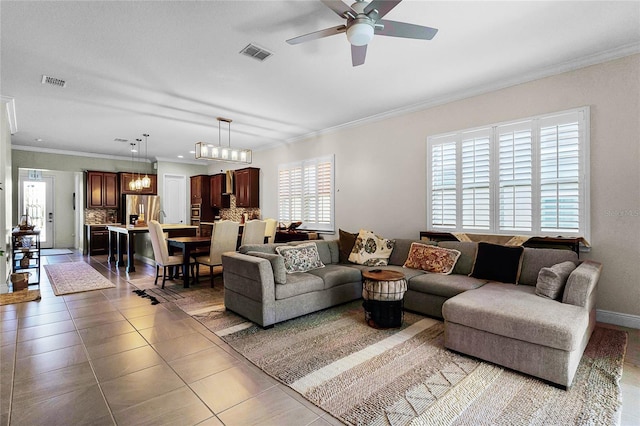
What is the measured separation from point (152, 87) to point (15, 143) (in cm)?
587

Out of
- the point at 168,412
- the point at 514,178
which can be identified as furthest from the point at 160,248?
the point at 514,178

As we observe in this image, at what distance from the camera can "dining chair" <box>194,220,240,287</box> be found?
4906 mm

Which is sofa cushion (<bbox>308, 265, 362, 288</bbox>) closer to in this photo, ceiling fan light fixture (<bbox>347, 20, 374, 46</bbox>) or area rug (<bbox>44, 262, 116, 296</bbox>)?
ceiling fan light fixture (<bbox>347, 20, 374, 46</bbox>)

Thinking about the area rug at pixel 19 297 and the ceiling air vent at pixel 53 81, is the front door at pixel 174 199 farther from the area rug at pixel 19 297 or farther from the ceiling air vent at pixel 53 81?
the ceiling air vent at pixel 53 81

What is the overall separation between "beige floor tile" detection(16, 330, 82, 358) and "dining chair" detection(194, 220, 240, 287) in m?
2.06

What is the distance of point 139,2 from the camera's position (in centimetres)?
240

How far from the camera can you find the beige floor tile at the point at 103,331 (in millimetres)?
2974

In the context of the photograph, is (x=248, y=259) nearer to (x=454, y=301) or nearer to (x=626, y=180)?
(x=454, y=301)

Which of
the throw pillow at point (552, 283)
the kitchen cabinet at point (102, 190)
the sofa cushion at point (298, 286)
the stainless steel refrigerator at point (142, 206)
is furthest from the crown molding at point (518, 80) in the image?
the kitchen cabinet at point (102, 190)

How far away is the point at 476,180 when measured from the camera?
4.23 metres

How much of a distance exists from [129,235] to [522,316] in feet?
21.1

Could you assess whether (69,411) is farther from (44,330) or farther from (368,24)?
(368,24)

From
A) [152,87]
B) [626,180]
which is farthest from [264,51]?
[626,180]

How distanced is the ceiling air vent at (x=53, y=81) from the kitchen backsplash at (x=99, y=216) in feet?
20.2
